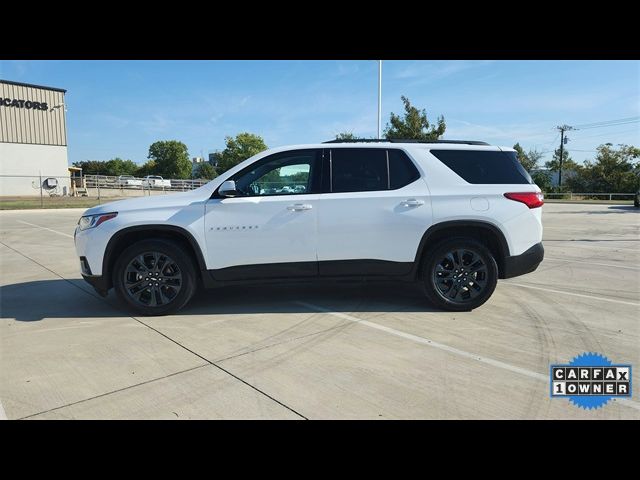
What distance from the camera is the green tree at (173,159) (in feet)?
261

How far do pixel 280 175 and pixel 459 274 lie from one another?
2353 millimetres

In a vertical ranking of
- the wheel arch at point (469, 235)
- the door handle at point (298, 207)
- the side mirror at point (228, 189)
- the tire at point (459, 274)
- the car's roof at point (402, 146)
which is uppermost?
the car's roof at point (402, 146)

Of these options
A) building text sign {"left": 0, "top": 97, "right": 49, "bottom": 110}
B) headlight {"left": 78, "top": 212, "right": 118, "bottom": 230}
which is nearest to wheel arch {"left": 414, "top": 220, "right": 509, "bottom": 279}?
headlight {"left": 78, "top": 212, "right": 118, "bottom": 230}

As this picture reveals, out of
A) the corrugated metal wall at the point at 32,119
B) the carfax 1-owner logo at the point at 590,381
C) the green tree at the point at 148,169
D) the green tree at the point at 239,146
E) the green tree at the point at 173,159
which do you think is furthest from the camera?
the green tree at the point at 148,169

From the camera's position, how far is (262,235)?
4.64m

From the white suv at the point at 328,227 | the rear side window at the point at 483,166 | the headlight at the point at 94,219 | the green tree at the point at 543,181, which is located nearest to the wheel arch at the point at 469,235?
the white suv at the point at 328,227

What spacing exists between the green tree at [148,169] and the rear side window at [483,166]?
3413 inches

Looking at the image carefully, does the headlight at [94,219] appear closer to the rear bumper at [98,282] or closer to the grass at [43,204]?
the rear bumper at [98,282]

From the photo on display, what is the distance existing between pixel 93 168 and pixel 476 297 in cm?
10630

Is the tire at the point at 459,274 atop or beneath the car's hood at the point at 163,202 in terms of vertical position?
beneath

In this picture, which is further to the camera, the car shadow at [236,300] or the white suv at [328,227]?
the car shadow at [236,300]

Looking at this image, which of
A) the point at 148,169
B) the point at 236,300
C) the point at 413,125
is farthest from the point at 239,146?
the point at 236,300

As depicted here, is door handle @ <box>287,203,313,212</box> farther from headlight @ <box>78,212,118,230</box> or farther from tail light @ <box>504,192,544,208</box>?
tail light @ <box>504,192,544,208</box>
